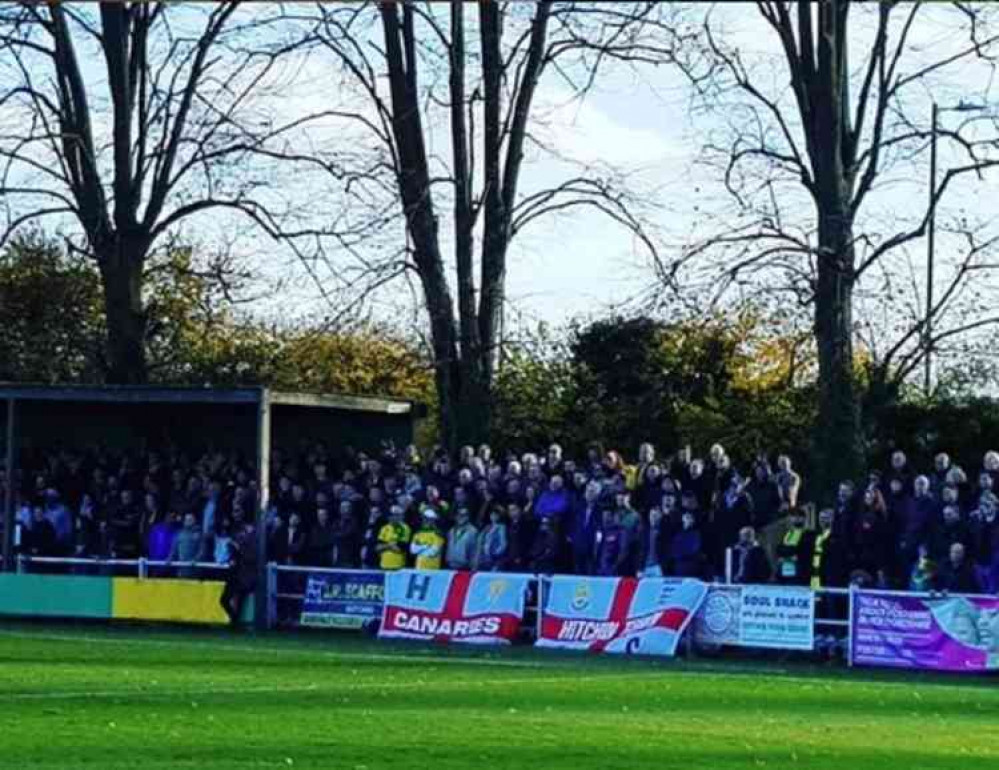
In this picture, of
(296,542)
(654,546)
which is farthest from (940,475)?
(296,542)

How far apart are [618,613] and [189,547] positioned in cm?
786

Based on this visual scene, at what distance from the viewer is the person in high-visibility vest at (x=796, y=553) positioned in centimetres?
2795

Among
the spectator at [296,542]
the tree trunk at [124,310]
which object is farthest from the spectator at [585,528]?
the tree trunk at [124,310]

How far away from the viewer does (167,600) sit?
33.8 metres

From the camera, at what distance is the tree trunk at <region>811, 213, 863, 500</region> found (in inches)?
1399

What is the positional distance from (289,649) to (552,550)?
3.80 metres

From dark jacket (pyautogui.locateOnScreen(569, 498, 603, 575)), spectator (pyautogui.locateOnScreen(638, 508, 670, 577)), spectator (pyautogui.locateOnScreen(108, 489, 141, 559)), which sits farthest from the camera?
spectator (pyautogui.locateOnScreen(108, 489, 141, 559))

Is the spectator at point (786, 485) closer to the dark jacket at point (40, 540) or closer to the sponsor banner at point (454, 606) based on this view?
the sponsor banner at point (454, 606)

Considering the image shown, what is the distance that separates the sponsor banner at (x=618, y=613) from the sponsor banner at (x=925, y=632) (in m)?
2.21

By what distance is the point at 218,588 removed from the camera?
33.3 m

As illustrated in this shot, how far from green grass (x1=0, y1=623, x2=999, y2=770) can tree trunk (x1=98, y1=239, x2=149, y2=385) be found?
14462 mm

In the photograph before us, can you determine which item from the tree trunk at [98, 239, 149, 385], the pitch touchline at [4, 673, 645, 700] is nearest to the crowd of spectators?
the pitch touchline at [4, 673, 645, 700]

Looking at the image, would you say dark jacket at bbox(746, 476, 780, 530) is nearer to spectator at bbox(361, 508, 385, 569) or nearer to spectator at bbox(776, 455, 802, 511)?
spectator at bbox(776, 455, 802, 511)

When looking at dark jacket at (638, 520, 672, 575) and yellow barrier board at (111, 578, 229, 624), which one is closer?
dark jacket at (638, 520, 672, 575)
